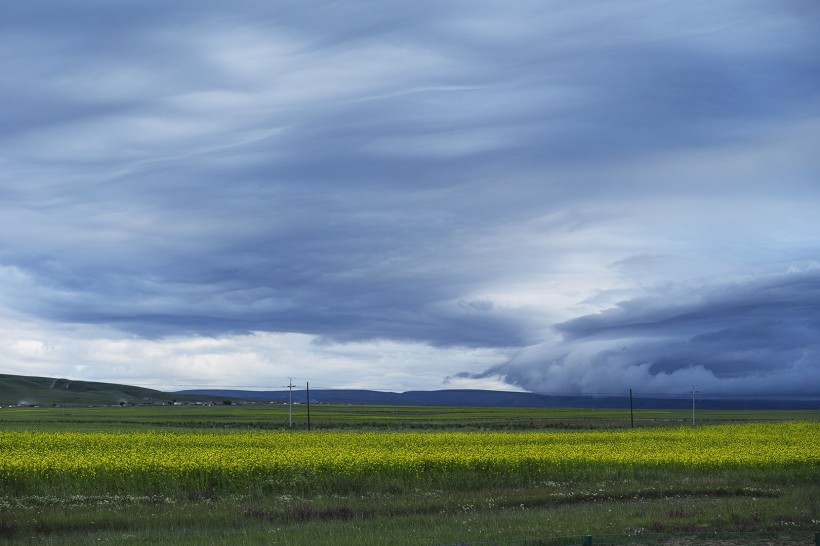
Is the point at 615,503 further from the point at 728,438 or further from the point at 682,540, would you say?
the point at 728,438

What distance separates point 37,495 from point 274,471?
8545mm

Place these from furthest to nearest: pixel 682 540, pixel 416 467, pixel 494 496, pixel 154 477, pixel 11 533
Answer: pixel 416 467 → pixel 154 477 → pixel 494 496 → pixel 11 533 → pixel 682 540

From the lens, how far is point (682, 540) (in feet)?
69.4

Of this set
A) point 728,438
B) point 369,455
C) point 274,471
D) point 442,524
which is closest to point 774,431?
point 728,438

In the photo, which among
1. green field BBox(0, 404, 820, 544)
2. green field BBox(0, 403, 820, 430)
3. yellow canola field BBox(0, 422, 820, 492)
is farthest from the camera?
green field BBox(0, 403, 820, 430)

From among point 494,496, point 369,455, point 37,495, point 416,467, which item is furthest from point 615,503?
point 37,495

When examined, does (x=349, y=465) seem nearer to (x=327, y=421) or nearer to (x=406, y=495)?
(x=406, y=495)

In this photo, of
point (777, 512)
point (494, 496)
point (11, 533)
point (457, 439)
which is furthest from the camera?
point (457, 439)

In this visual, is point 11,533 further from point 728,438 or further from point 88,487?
point 728,438

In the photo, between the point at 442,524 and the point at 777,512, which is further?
the point at 777,512

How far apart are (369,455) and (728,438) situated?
32.3 meters

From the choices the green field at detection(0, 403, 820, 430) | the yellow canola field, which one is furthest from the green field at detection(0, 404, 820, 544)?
the green field at detection(0, 403, 820, 430)

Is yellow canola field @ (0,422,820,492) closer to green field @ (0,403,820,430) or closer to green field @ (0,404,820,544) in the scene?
green field @ (0,404,820,544)

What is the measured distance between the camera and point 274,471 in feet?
113
